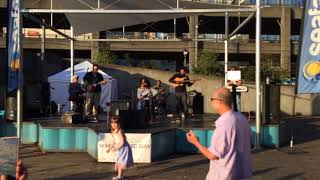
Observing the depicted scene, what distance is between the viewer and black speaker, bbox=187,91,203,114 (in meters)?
22.4

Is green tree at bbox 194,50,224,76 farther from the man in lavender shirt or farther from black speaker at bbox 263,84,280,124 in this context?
the man in lavender shirt

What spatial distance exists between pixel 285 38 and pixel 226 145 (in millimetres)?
50108

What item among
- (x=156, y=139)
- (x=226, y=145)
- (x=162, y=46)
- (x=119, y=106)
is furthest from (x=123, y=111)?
(x=162, y=46)

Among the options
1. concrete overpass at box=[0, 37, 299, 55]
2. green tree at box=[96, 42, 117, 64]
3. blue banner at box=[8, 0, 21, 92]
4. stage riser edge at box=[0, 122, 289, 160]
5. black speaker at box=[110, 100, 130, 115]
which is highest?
concrete overpass at box=[0, 37, 299, 55]

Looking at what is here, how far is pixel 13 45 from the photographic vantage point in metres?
14.8

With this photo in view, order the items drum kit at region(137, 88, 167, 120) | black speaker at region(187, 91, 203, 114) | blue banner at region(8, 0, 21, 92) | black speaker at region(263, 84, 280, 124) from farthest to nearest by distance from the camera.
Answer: black speaker at region(187, 91, 203, 114) < drum kit at region(137, 88, 167, 120) < black speaker at region(263, 84, 280, 124) < blue banner at region(8, 0, 21, 92)

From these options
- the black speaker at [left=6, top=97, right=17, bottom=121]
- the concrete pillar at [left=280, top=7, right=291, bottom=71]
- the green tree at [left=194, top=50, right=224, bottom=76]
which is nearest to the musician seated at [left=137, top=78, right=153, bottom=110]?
the black speaker at [left=6, top=97, right=17, bottom=121]

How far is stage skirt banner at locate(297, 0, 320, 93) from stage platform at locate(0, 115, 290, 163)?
144 inches

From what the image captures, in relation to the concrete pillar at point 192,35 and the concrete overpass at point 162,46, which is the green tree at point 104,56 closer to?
the concrete overpass at point 162,46

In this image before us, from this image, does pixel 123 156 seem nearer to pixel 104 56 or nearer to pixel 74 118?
pixel 74 118

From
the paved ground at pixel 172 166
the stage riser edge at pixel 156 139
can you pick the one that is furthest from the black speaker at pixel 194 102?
the paved ground at pixel 172 166

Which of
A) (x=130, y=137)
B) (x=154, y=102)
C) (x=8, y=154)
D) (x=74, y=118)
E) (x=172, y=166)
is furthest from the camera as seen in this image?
(x=154, y=102)

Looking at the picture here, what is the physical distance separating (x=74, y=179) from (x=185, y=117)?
8.07 metres

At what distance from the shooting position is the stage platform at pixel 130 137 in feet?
42.0
